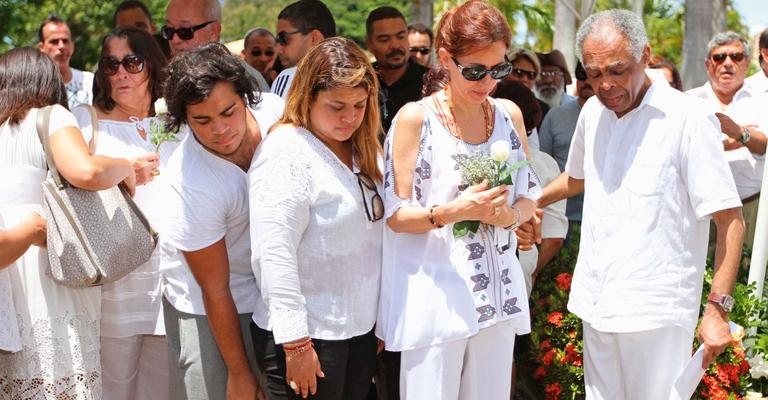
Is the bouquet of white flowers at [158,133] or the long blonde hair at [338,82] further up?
the long blonde hair at [338,82]

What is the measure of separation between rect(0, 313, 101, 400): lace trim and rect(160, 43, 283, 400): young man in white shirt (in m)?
0.56

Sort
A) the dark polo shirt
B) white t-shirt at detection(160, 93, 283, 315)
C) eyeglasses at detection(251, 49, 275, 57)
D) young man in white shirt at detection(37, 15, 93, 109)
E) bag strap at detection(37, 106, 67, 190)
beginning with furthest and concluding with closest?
eyeglasses at detection(251, 49, 275, 57) < young man in white shirt at detection(37, 15, 93, 109) < the dark polo shirt < bag strap at detection(37, 106, 67, 190) < white t-shirt at detection(160, 93, 283, 315)

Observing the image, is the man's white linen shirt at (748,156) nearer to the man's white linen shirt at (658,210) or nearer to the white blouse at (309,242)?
the man's white linen shirt at (658,210)

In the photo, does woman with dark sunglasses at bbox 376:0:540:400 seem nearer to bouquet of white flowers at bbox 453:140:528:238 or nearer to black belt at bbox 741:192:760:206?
bouquet of white flowers at bbox 453:140:528:238

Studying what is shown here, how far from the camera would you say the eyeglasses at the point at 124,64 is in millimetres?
4633

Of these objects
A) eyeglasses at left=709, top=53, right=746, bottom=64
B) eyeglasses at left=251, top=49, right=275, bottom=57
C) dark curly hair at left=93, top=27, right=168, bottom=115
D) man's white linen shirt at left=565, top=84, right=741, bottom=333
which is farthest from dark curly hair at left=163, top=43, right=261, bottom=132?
eyeglasses at left=251, top=49, right=275, bottom=57

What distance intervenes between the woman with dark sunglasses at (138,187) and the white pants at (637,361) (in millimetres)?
1993

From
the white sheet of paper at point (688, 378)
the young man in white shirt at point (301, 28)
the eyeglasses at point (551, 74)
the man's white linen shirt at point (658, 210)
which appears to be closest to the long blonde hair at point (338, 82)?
the man's white linen shirt at point (658, 210)

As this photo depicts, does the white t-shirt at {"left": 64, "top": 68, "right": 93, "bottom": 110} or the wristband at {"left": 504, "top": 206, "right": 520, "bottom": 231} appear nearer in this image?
the wristband at {"left": 504, "top": 206, "right": 520, "bottom": 231}

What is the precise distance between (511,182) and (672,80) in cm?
353

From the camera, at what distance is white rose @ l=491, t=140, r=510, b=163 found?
3453 mm

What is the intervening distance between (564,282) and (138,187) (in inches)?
99.0

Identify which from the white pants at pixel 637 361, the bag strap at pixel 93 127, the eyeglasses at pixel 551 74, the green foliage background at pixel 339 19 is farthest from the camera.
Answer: the green foliage background at pixel 339 19

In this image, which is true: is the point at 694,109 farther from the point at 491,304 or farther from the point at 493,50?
the point at 491,304
